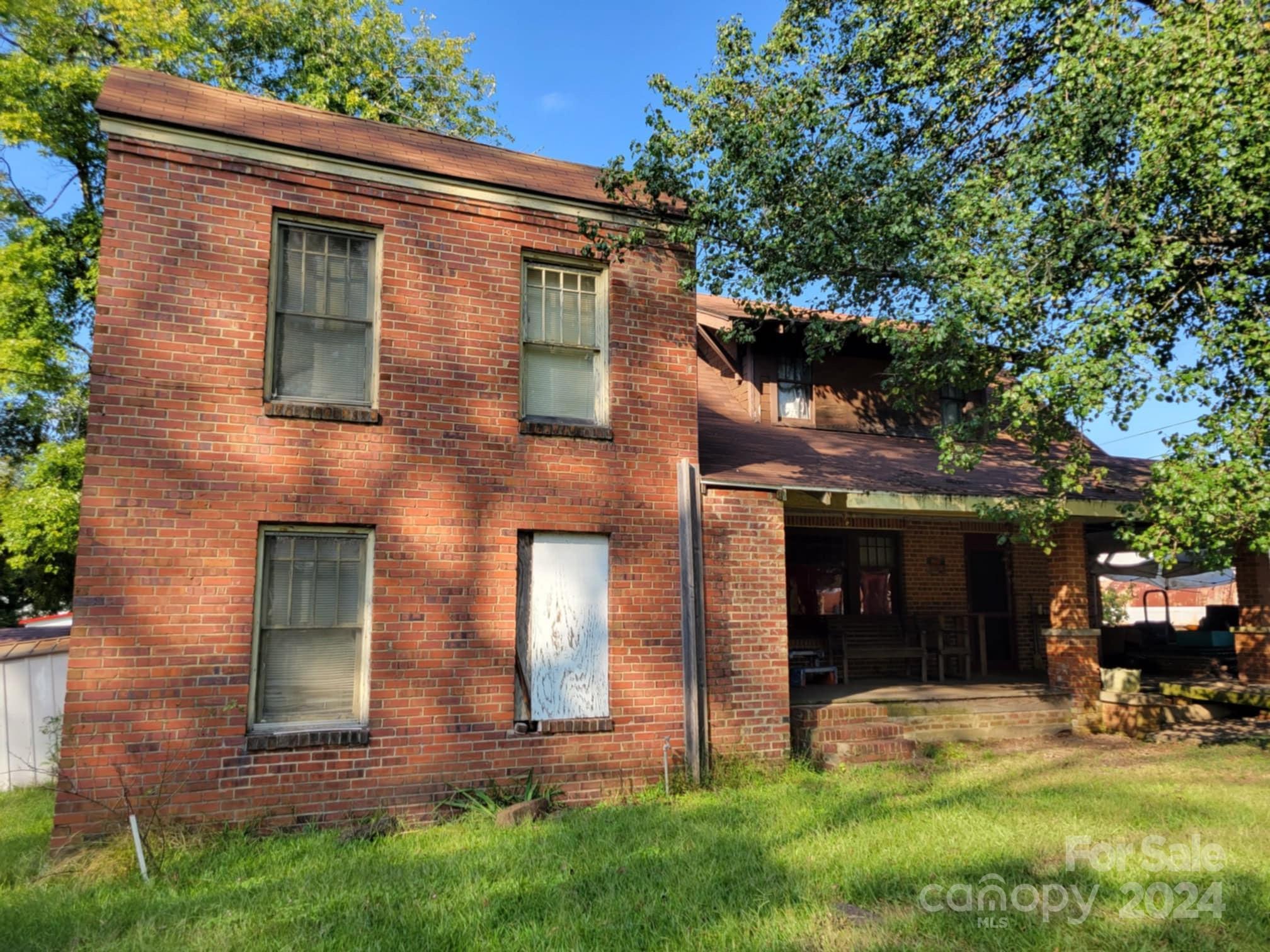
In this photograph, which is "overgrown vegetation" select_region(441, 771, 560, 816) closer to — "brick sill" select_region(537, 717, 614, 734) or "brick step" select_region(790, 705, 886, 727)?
"brick sill" select_region(537, 717, 614, 734)

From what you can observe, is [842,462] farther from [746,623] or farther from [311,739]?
[311,739]

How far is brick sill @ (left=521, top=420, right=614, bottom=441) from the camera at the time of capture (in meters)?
8.11

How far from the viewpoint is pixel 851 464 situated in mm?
11023

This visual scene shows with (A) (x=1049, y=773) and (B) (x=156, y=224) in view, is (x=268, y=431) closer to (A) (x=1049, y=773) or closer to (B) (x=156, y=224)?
(B) (x=156, y=224)

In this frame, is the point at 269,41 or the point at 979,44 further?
the point at 269,41

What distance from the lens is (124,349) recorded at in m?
6.82

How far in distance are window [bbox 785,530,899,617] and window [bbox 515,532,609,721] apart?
581 cm

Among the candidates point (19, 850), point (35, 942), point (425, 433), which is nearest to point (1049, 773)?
point (425, 433)

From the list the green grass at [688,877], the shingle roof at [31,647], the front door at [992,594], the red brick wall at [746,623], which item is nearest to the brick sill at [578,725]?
the green grass at [688,877]

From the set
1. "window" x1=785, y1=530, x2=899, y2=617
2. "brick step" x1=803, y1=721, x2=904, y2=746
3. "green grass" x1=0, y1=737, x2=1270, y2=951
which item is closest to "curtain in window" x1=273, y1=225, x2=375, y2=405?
"green grass" x1=0, y1=737, x2=1270, y2=951

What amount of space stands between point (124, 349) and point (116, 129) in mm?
1857

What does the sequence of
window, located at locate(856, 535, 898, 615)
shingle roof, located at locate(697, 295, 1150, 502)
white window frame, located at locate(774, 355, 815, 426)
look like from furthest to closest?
window, located at locate(856, 535, 898, 615) → white window frame, located at locate(774, 355, 815, 426) → shingle roof, located at locate(697, 295, 1150, 502)

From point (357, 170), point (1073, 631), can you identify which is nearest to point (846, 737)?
point (1073, 631)

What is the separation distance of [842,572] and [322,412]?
9039 millimetres
